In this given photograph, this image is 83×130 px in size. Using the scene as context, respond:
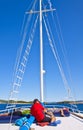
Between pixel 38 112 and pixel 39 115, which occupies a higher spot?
pixel 38 112

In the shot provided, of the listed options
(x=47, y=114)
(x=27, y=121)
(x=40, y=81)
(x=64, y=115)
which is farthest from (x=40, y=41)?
(x=27, y=121)

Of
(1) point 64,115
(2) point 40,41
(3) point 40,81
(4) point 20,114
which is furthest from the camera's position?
(2) point 40,41

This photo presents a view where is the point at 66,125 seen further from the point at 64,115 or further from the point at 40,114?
the point at 64,115

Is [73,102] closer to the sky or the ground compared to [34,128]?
closer to the sky

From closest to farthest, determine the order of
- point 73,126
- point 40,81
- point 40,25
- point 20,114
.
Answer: point 73,126
point 20,114
point 40,81
point 40,25

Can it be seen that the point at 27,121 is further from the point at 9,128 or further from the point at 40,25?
the point at 40,25

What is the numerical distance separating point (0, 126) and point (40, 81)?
9.10 metres

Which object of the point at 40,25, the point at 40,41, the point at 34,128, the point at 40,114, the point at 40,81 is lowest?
the point at 34,128

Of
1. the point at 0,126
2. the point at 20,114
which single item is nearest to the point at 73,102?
the point at 20,114

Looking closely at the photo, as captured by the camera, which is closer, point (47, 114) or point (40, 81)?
point (47, 114)

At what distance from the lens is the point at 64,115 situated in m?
16.3

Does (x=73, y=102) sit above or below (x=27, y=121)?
above

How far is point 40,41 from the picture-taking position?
75.2 feet

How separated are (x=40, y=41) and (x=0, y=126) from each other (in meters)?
11.9
